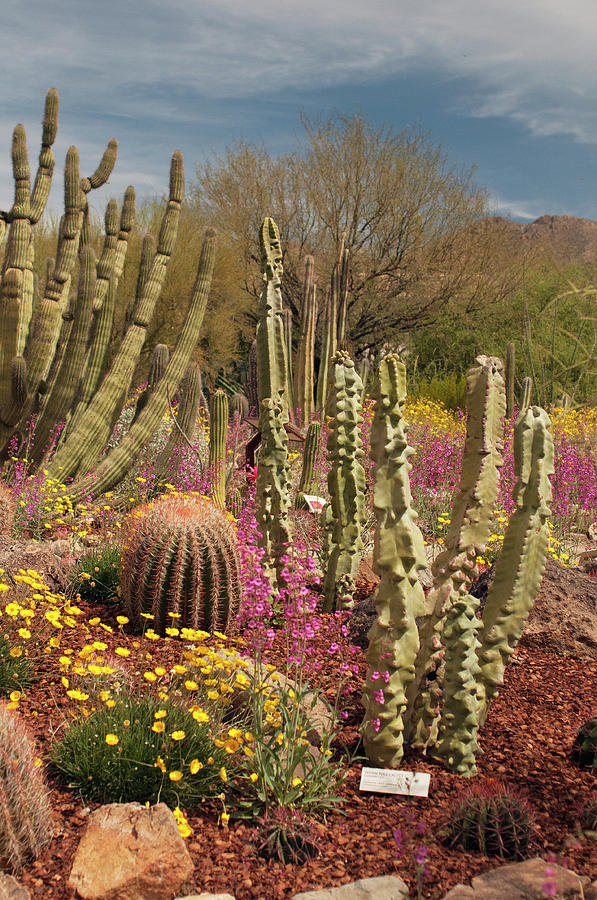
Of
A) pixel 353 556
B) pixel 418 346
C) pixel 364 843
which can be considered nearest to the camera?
pixel 364 843

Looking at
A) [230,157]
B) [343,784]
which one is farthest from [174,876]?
[230,157]

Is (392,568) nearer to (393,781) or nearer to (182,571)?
(393,781)

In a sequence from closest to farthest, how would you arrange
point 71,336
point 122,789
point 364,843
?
point 364,843 < point 122,789 < point 71,336

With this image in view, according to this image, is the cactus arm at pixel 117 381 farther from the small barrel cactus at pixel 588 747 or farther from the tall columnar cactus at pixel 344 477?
the small barrel cactus at pixel 588 747

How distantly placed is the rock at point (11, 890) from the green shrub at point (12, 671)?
3.87 ft

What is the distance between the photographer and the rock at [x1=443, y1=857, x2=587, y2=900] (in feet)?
6.93

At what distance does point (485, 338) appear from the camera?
20.5 metres

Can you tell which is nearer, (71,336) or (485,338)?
(71,336)

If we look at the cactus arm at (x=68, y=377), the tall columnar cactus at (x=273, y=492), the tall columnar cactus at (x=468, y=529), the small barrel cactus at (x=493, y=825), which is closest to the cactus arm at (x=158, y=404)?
the cactus arm at (x=68, y=377)

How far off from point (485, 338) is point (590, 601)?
54.9ft

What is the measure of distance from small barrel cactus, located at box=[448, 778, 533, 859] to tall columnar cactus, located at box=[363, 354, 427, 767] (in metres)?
0.42

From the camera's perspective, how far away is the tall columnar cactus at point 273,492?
430cm

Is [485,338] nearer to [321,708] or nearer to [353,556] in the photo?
[353,556]

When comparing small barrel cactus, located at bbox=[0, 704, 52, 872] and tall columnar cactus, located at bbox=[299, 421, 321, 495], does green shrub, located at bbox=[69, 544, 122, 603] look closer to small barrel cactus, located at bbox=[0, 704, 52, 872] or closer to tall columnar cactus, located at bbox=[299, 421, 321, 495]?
tall columnar cactus, located at bbox=[299, 421, 321, 495]
